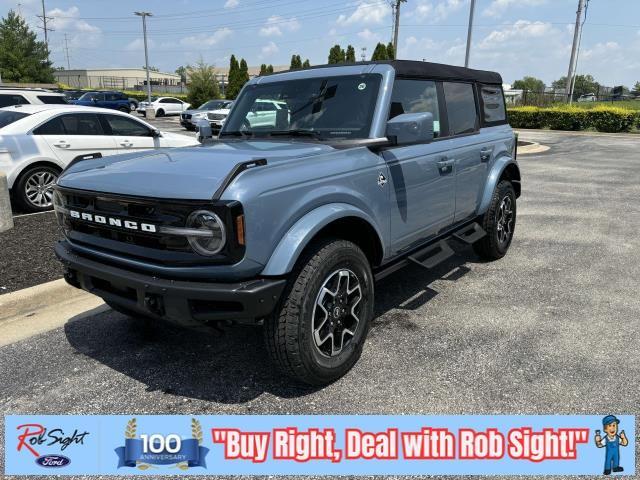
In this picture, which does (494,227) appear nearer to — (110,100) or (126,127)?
(126,127)

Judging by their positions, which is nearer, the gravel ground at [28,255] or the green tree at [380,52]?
the gravel ground at [28,255]

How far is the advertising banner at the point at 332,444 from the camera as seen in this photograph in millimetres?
2514

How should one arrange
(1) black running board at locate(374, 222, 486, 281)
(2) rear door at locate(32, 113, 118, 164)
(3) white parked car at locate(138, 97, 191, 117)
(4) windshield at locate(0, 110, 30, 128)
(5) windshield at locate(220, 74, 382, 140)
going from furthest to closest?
(3) white parked car at locate(138, 97, 191, 117), (4) windshield at locate(0, 110, 30, 128), (2) rear door at locate(32, 113, 118, 164), (1) black running board at locate(374, 222, 486, 281), (5) windshield at locate(220, 74, 382, 140)

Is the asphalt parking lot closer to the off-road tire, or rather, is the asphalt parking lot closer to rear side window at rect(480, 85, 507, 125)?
the off-road tire

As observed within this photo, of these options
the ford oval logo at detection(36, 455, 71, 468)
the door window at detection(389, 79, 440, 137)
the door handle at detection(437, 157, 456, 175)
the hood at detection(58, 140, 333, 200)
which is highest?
the door window at detection(389, 79, 440, 137)

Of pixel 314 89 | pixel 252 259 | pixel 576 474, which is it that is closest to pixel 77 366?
pixel 252 259

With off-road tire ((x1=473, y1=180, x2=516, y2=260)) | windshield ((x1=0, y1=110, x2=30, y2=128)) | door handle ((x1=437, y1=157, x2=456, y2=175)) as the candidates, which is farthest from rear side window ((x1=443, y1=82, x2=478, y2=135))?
windshield ((x1=0, y1=110, x2=30, y2=128))

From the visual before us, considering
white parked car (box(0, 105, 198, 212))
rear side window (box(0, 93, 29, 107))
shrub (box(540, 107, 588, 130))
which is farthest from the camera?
shrub (box(540, 107, 588, 130))

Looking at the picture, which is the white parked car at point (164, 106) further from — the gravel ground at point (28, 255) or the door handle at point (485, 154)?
the door handle at point (485, 154)

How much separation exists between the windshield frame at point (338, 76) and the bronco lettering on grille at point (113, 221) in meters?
1.39

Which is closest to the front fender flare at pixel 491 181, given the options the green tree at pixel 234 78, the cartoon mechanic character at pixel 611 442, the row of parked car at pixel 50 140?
the cartoon mechanic character at pixel 611 442

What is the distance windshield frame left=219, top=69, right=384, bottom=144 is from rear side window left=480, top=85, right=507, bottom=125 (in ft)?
6.31

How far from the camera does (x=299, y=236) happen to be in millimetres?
2764

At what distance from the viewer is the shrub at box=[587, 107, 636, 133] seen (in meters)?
25.3
